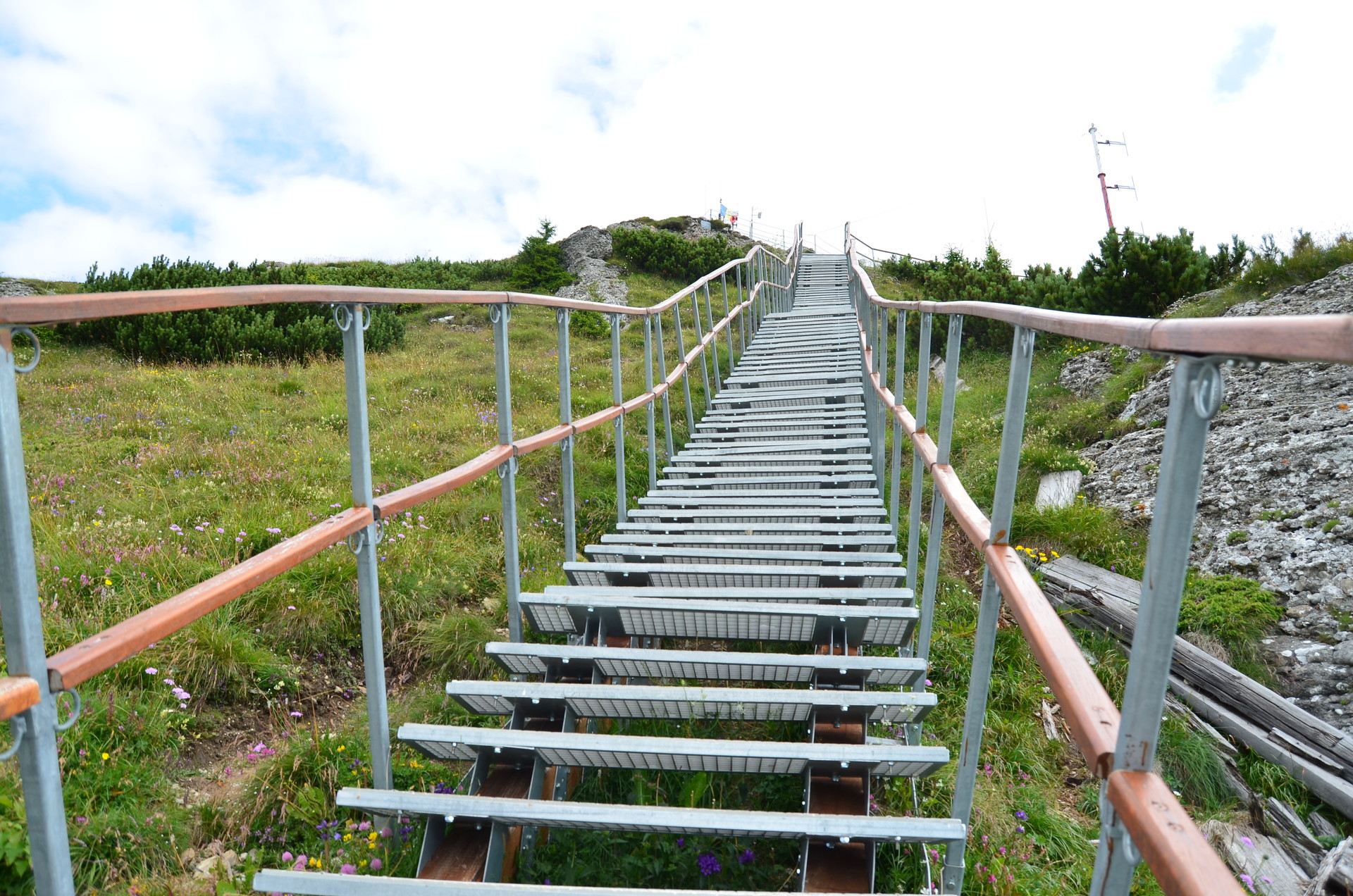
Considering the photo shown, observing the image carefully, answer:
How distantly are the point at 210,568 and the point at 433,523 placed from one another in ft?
4.10

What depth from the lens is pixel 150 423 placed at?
5.96 metres

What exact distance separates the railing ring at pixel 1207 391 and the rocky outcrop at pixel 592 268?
16062mm

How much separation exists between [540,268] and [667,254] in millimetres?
3809

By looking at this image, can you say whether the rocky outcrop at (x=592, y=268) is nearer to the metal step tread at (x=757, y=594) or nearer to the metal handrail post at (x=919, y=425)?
the metal handrail post at (x=919, y=425)

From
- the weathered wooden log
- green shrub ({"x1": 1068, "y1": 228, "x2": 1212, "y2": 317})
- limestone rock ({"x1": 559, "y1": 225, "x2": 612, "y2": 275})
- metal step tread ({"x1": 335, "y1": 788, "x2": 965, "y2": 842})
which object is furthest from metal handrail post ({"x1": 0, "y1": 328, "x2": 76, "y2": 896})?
limestone rock ({"x1": 559, "y1": 225, "x2": 612, "y2": 275})

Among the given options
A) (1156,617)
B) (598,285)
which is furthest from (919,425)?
(598,285)

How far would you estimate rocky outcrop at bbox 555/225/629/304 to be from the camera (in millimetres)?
18375

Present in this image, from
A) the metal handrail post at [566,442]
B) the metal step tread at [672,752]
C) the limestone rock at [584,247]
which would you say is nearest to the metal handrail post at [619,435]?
the metal handrail post at [566,442]

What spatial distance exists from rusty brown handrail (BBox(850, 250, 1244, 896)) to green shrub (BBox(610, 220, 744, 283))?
Result: 65.7 feet

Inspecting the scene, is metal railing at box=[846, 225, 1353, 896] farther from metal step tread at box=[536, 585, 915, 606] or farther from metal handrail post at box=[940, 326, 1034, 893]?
→ metal step tread at box=[536, 585, 915, 606]

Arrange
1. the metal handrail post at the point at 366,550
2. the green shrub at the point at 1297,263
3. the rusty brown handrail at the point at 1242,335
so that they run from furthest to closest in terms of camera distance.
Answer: the green shrub at the point at 1297,263
the metal handrail post at the point at 366,550
the rusty brown handrail at the point at 1242,335

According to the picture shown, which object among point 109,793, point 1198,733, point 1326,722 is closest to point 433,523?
point 109,793

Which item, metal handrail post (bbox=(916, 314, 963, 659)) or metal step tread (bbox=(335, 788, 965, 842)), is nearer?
metal step tread (bbox=(335, 788, 965, 842))

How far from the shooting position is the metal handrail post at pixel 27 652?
3.78 feet
